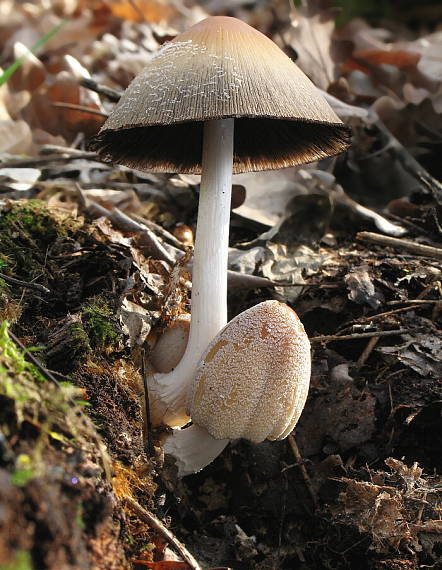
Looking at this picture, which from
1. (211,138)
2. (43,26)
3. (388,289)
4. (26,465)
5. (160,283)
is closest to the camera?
(26,465)

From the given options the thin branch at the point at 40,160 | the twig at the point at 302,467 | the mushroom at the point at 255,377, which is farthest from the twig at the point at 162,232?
the twig at the point at 302,467

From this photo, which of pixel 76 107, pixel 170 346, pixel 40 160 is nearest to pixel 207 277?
pixel 170 346

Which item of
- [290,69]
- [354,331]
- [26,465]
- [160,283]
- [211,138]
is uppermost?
[290,69]

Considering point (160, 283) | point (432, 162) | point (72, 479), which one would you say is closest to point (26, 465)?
point (72, 479)

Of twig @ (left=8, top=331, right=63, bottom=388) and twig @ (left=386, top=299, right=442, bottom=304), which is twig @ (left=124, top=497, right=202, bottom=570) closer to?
twig @ (left=8, top=331, right=63, bottom=388)

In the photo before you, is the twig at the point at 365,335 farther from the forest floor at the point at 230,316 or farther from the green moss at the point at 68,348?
the green moss at the point at 68,348

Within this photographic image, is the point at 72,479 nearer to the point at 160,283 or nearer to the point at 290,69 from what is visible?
the point at 160,283

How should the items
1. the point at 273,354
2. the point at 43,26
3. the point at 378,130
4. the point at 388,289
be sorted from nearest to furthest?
1. the point at 273,354
2. the point at 388,289
3. the point at 378,130
4. the point at 43,26

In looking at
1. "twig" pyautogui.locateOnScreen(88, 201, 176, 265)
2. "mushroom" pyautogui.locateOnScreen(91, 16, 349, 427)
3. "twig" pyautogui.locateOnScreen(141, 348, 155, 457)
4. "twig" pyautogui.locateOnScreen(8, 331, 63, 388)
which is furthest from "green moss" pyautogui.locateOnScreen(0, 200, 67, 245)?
"twig" pyautogui.locateOnScreen(8, 331, 63, 388)
